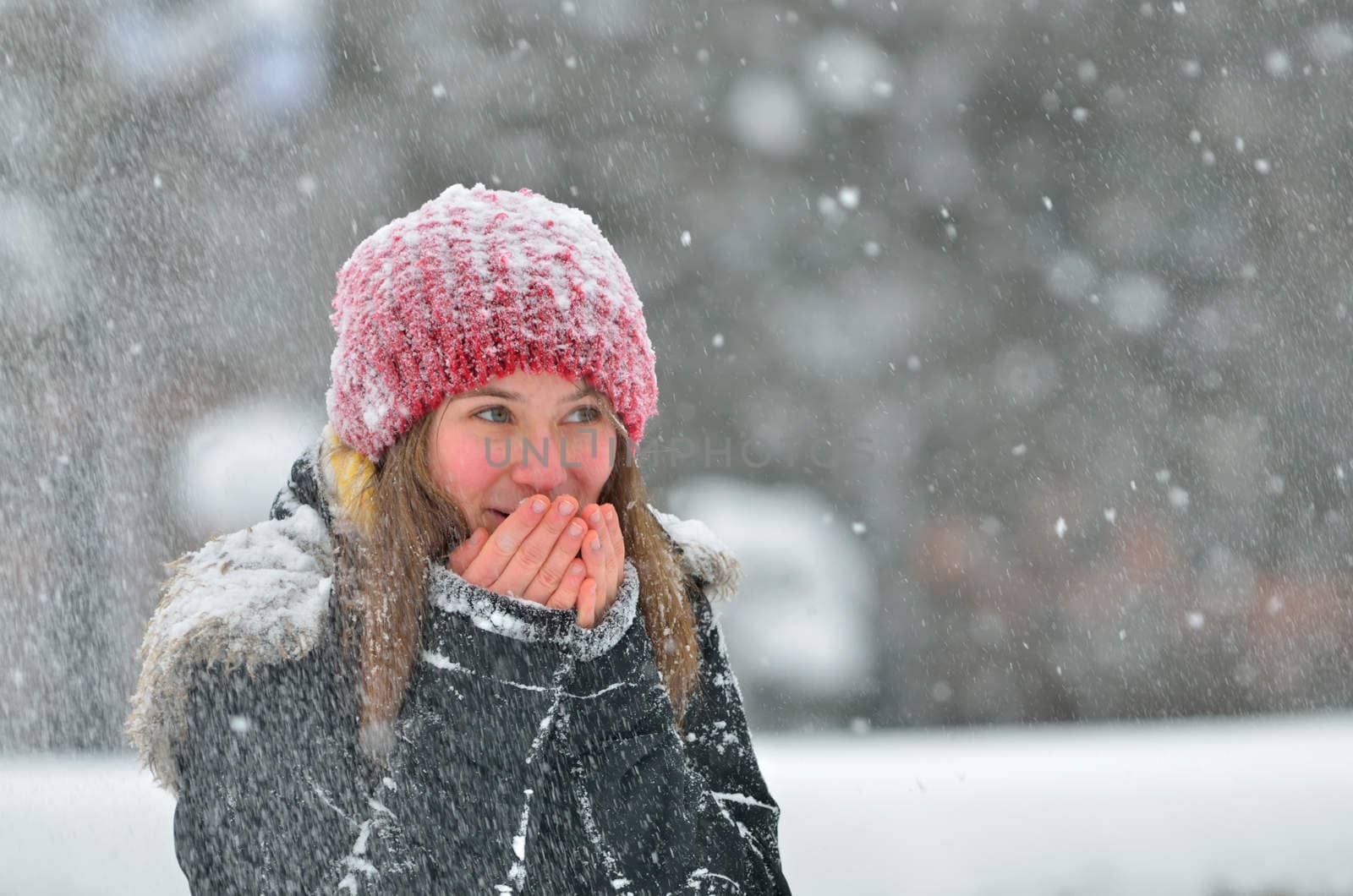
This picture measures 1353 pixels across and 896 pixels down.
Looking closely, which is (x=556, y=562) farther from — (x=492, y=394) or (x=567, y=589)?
(x=492, y=394)

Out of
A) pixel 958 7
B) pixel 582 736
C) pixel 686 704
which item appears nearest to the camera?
pixel 582 736

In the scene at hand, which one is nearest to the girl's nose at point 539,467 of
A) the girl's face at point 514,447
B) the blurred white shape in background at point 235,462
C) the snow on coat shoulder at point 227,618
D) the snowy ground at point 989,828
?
the girl's face at point 514,447

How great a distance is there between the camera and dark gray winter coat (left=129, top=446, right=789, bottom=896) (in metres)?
1.34

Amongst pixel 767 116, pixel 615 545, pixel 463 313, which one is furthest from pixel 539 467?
pixel 767 116

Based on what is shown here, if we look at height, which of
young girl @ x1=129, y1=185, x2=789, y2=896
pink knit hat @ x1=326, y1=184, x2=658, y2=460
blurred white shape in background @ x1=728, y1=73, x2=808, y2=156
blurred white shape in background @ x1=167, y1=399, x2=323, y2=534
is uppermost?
blurred white shape in background @ x1=728, y1=73, x2=808, y2=156

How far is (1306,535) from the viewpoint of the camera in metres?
5.62

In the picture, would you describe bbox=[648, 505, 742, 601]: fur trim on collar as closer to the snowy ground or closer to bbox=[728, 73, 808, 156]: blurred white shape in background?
the snowy ground

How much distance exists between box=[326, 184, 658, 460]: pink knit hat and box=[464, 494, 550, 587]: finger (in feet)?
0.97

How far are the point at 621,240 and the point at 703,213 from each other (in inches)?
19.6

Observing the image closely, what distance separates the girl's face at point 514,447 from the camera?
1.57 metres

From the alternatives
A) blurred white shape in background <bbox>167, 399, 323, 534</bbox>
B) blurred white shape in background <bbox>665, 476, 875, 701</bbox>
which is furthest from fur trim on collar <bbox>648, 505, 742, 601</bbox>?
blurred white shape in background <bbox>665, 476, 875, 701</bbox>

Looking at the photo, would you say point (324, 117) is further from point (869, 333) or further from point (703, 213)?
Result: point (869, 333)

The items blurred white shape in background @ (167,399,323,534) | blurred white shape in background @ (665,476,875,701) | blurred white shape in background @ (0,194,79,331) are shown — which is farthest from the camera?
blurred white shape in background @ (665,476,875,701)

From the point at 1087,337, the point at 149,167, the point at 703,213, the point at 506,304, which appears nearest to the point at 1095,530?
the point at 1087,337
